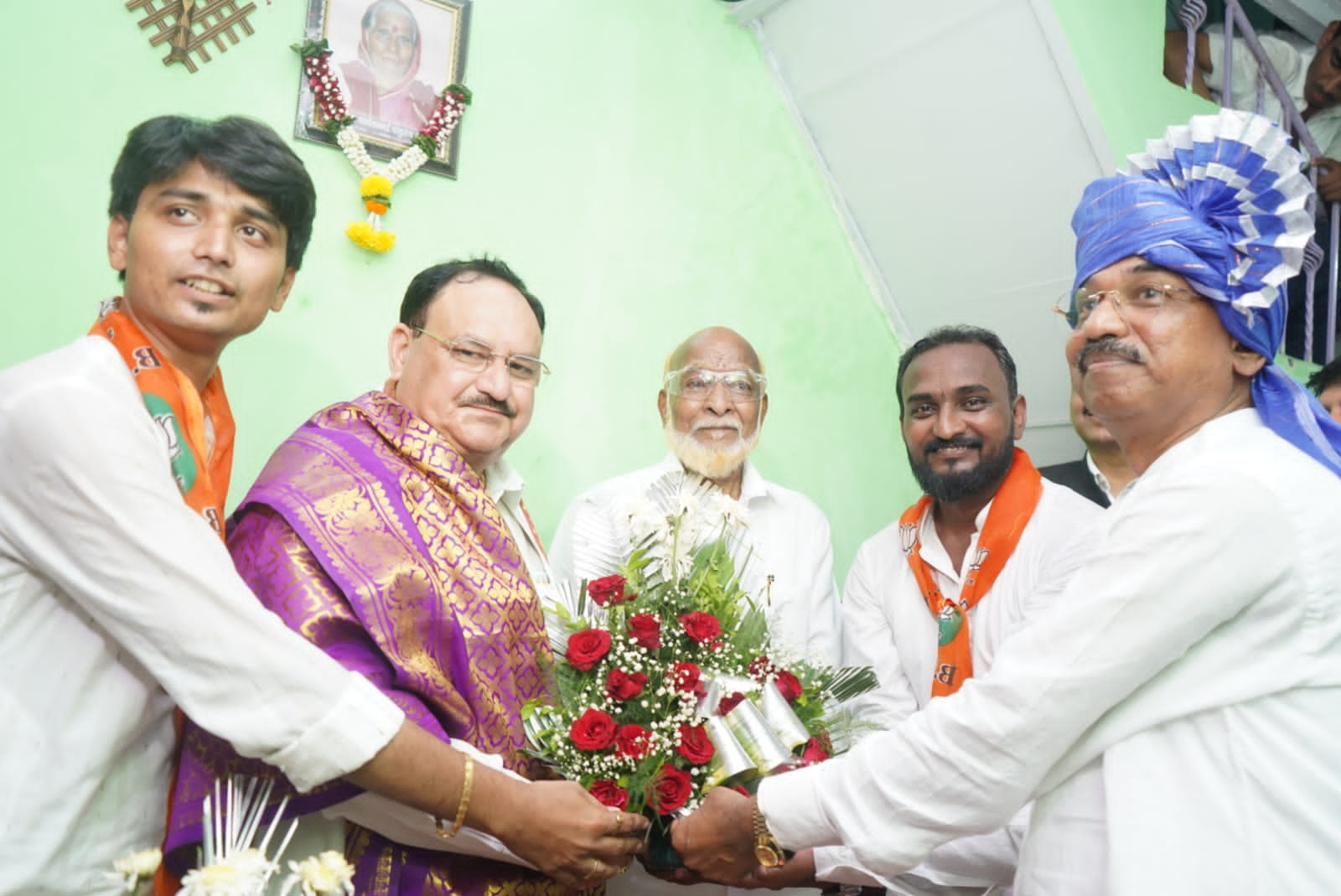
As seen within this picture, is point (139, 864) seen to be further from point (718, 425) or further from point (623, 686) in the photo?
point (718, 425)

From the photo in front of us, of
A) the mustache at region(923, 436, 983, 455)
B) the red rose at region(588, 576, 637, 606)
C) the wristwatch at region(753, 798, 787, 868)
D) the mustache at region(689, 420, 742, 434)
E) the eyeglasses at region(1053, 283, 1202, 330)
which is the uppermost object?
the mustache at region(689, 420, 742, 434)

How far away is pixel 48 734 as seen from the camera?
142cm

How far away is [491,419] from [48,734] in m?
1.05

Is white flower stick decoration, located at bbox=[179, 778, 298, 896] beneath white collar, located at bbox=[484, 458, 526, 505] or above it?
beneath

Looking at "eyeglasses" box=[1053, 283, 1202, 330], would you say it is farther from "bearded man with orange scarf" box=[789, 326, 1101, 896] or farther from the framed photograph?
the framed photograph

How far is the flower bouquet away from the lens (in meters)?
1.83

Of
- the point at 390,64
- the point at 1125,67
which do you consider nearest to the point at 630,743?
the point at 390,64

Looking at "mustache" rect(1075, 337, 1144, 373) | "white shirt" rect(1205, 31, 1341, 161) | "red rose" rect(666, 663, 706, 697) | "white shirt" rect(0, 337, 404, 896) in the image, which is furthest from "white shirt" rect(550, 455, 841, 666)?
"white shirt" rect(1205, 31, 1341, 161)

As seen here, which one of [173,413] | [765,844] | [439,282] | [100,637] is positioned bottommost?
[765,844]

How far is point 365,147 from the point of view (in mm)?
Answer: 2973

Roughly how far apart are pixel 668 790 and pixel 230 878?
0.92 m

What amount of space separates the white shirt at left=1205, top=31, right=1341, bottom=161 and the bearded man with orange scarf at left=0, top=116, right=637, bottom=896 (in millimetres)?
4301

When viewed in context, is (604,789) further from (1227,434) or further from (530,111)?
(530,111)

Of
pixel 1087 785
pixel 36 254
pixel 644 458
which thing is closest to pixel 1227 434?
pixel 1087 785
